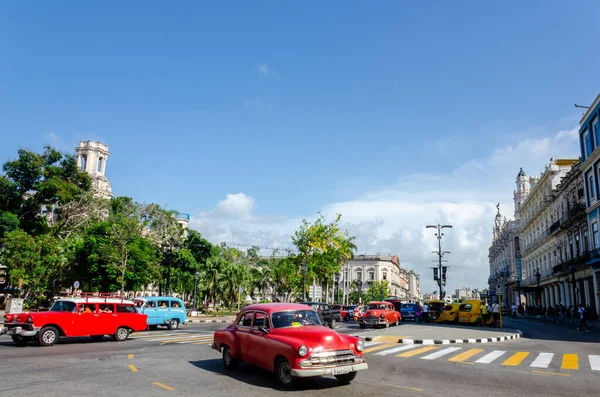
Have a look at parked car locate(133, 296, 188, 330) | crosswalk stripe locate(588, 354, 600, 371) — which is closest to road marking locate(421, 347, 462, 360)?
crosswalk stripe locate(588, 354, 600, 371)

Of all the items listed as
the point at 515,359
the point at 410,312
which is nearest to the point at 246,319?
the point at 515,359

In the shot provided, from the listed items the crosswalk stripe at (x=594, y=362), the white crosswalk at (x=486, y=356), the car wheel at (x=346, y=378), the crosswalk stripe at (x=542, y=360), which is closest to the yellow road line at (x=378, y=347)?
the white crosswalk at (x=486, y=356)

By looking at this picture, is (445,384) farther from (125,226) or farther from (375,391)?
(125,226)

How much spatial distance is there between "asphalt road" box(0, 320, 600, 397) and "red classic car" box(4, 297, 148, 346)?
25.1 inches

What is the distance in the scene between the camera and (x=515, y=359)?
1395 cm

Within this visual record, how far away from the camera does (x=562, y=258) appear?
170ft

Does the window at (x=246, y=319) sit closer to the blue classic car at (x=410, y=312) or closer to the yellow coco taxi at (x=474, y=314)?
the yellow coco taxi at (x=474, y=314)

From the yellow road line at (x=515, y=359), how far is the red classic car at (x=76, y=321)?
14622 mm

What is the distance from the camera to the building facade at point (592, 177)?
3697 centimetres

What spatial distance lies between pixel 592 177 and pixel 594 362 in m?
30.7

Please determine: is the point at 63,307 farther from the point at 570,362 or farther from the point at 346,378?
the point at 570,362

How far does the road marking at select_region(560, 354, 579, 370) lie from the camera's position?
484 inches

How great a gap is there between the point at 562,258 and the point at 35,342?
53.0 m

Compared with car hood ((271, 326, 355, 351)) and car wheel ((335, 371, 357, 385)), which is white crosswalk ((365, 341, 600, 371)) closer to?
car wheel ((335, 371, 357, 385))
